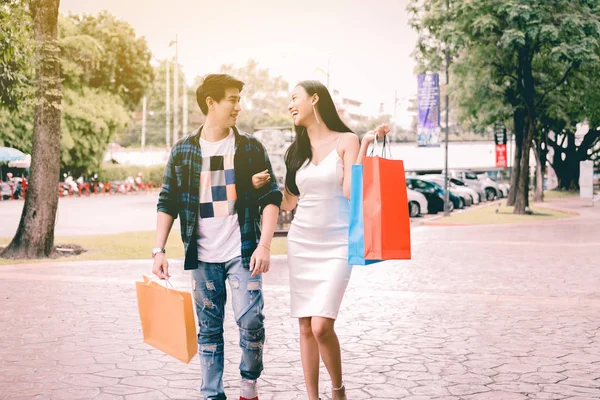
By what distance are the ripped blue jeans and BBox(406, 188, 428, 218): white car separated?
2416 centimetres

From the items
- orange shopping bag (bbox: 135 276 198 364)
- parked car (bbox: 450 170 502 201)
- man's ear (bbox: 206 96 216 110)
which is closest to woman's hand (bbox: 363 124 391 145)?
man's ear (bbox: 206 96 216 110)

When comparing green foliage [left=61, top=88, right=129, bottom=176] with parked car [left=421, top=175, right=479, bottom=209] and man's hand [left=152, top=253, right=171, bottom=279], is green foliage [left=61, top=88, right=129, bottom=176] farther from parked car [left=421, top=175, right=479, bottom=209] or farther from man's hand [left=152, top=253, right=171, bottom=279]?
man's hand [left=152, top=253, right=171, bottom=279]

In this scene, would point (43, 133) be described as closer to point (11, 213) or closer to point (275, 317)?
point (275, 317)

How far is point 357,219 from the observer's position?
3951 millimetres

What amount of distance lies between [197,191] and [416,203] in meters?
24.8

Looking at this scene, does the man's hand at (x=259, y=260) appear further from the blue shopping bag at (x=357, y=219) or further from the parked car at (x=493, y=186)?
the parked car at (x=493, y=186)

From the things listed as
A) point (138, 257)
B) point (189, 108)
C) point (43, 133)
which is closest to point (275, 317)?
point (138, 257)

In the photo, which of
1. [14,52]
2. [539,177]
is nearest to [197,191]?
[14,52]

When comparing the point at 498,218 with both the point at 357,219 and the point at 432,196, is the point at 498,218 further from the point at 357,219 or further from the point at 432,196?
the point at 357,219

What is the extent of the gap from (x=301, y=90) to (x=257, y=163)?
47 cm

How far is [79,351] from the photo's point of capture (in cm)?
634

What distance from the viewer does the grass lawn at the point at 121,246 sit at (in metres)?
14.1

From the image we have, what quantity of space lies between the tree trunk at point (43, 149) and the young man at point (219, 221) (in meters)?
10.6

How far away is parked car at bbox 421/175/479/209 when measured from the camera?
34.5 meters
